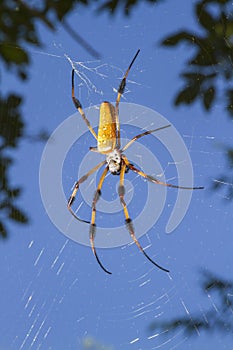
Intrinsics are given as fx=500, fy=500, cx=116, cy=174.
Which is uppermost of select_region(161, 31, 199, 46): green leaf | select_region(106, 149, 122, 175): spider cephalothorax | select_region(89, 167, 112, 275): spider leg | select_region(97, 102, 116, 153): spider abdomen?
select_region(161, 31, 199, 46): green leaf

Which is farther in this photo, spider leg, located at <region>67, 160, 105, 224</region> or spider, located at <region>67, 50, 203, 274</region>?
spider leg, located at <region>67, 160, 105, 224</region>

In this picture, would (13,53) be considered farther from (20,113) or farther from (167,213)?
(167,213)

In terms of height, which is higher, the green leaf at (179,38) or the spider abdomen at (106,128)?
the green leaf at (179,38)

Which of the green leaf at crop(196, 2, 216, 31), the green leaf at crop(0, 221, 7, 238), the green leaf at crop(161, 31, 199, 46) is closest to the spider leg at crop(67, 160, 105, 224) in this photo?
the green leaf at crop(0, 221, 7, 238)

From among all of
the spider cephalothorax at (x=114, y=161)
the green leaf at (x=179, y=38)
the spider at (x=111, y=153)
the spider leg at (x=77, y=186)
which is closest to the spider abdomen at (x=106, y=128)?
the spider at (x=111, y=153)

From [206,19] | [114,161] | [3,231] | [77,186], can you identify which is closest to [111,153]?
[114,161]

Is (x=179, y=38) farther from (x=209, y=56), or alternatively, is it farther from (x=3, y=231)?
(x=3, y=231)

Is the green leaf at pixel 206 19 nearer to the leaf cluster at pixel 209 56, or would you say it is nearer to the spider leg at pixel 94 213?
the leaf cluster at pixel 209 56

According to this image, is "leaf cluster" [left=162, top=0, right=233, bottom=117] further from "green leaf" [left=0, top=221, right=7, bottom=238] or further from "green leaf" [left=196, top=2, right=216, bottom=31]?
"green leaf" [left=0, top=221, right=7, bottom=238]

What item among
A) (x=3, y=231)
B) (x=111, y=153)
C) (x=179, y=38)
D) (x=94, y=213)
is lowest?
(x=94, y=213)
